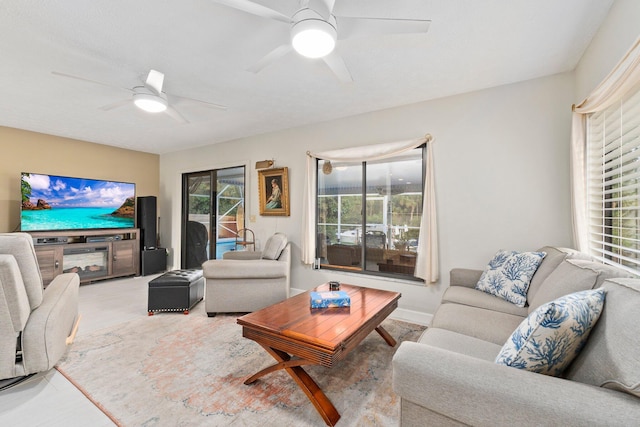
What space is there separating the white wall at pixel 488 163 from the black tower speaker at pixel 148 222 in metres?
3.67

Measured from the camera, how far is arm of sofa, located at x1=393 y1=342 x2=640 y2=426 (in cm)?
80

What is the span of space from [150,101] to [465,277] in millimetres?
3420

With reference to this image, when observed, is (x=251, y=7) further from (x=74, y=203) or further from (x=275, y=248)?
(x=74, y=203)

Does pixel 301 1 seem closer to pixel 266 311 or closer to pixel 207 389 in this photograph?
pixel 266 311

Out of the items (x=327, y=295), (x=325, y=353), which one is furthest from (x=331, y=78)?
(x=325, y=353)

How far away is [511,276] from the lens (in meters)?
2.22

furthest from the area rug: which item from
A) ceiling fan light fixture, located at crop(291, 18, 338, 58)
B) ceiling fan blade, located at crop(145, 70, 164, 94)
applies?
ceiling fan blade, located at crop(145, 70, 164, 94)

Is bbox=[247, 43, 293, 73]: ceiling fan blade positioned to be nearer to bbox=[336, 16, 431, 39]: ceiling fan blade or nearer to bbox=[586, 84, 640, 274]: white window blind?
bbox=[336, 16, 431, 39]: ceiling fan blade

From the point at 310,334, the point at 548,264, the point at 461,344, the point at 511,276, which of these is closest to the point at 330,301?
the point at 310,334

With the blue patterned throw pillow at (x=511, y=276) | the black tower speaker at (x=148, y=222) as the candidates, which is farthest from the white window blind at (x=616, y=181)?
Result: the black tower speaker at (x=148, y=222)

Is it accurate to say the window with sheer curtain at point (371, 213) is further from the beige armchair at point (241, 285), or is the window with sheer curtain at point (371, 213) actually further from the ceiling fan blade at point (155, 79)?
the ceiling fan blade at point (155, 79)

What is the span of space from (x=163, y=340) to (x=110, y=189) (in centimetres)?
369

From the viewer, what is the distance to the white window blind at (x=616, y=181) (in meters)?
1.64

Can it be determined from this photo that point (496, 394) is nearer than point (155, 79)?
Yes
